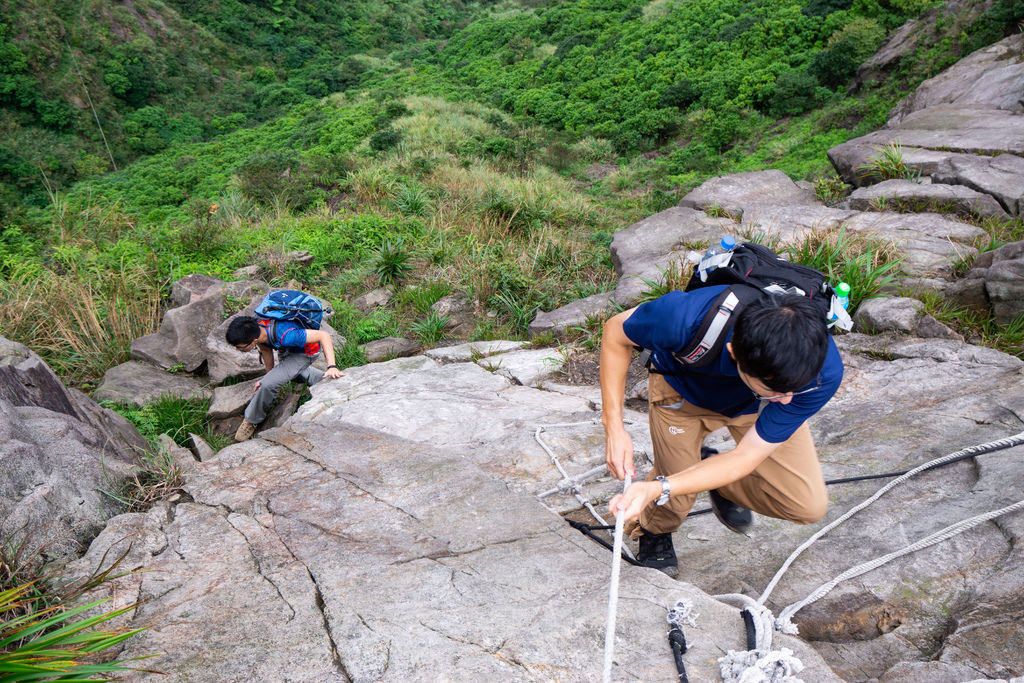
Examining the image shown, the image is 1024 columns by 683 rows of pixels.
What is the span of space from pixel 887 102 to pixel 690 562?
476 inches

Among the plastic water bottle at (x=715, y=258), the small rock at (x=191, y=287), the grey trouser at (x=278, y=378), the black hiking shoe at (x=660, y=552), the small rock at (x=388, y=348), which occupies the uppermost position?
the plastic water bottle at (x=715, y=258)

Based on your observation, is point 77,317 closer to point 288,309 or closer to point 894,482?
point 288,309

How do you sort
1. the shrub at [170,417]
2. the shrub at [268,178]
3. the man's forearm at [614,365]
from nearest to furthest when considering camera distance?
the man's forearm at [614,365]
the shrub at [170,417]
the shrub at [268,178]

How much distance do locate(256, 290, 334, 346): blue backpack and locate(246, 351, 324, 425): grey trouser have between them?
257 mm

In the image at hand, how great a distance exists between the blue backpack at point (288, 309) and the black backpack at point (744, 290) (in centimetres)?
386

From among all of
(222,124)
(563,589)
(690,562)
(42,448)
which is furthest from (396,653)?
(222,124)

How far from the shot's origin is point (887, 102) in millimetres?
11414

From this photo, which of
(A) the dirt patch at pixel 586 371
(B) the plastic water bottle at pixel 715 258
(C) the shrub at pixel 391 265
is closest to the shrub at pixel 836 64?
(C) the shrub at pixel 391 265

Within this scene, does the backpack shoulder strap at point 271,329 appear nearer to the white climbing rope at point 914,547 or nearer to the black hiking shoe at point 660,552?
the black hiking shoe at point 660,552

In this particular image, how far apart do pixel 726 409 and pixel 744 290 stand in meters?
0.63

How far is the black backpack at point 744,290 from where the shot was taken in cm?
195

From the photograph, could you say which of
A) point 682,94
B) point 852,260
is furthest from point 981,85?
point 682,94

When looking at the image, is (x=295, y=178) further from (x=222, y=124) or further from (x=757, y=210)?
(x=222, y=124)

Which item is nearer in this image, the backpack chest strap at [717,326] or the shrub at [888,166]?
the backpack chest strap at [717,326]
